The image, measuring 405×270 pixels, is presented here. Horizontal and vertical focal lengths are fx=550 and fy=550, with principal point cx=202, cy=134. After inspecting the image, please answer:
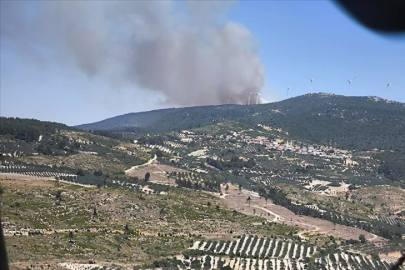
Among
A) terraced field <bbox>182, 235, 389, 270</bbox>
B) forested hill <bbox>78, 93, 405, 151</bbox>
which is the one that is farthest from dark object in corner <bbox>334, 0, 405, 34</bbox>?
forested hill <bbox>78, 93, 405, 151</bbox>

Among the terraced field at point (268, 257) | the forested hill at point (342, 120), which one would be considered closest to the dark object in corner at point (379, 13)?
the terraced field at point (268, 257)

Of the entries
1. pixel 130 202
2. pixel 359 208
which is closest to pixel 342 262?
pixel 130 202

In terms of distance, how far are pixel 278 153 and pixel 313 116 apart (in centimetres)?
4709

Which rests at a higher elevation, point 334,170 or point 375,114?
point 375,114

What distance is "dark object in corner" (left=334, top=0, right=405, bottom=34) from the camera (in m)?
2.86

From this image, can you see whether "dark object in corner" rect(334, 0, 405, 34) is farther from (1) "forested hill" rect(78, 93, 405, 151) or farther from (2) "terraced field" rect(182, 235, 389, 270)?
(1) "forested hill" rect(78, 93, 405, 151)

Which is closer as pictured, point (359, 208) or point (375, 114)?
point (359, 208)

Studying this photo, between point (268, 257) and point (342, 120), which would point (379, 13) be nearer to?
point (268, 257)

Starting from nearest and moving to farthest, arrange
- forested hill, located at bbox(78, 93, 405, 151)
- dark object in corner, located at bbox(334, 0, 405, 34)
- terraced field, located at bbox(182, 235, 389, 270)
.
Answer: dark object in corner, located at bbox(334, 0, 405, 34) → terraced field, located at bbox(182, 235, 389, 270) → forested hill, located at bbox(78, 93, 405, 151)

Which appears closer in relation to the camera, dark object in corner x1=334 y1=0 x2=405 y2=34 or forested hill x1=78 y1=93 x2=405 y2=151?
dark object in corner x1=334 y1=0 x2=405 y2=34

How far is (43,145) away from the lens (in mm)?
81125

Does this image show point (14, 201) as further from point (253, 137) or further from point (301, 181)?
point (253, 137)

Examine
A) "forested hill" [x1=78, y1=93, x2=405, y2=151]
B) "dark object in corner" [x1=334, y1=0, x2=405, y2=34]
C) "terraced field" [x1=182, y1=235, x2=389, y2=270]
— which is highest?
"forested hill" [x1=78, y1=93, x2=405, y2=151]

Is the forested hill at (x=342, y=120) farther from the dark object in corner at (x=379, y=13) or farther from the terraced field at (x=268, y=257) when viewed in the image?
the dark object in corner at (x=379, y=13)
